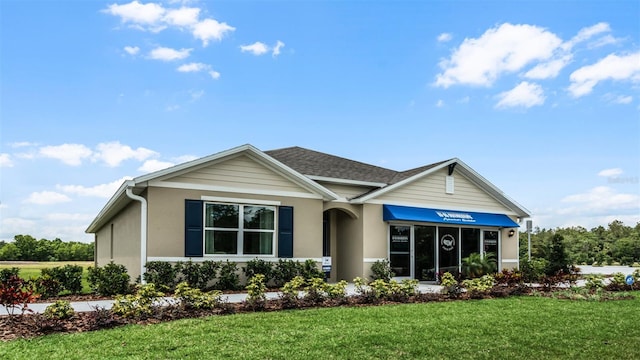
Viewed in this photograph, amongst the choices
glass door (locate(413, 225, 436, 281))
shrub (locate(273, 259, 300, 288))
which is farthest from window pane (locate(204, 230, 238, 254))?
glass door (locate(413, 225, 436, 281))

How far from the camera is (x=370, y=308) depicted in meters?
10.8

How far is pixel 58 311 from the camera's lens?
8805mm

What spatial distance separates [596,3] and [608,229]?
3843 centimetres

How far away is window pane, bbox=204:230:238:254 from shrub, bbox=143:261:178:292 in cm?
133

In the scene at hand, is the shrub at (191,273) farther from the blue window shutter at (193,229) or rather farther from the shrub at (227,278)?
the shrub at (227,278)

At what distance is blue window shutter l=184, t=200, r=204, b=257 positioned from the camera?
14.9 metres

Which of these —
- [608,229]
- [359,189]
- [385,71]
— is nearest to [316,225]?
[359,189]

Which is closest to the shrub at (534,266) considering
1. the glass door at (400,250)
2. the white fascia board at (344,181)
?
the glass door at (400,250)

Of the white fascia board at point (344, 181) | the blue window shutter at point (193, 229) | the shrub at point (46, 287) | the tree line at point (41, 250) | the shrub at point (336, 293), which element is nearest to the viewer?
the shrub at point (336, 293)

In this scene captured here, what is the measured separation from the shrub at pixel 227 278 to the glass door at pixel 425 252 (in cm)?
749

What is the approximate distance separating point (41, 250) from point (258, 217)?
26.5m

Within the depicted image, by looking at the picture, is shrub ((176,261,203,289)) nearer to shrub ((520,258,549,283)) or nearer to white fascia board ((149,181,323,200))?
white fascia board ((149,181,323,200))

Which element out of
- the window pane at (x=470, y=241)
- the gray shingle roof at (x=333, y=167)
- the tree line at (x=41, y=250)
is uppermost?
the gray shingle roof at (x=333, y=167)

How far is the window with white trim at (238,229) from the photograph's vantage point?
1549cm
